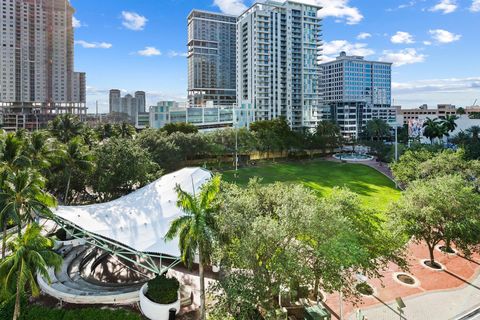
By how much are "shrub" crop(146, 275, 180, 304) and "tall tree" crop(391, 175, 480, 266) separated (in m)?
19.1

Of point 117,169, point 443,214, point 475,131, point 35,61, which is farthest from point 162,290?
point 35,61

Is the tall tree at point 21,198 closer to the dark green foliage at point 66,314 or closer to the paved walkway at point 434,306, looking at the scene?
the dark green foliage at point 66,314

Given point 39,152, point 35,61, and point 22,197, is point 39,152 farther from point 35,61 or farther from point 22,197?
point 35,61

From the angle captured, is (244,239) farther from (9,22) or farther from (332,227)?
(9,22)

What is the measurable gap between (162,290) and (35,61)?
174 meters

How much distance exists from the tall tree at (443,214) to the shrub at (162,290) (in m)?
19.1

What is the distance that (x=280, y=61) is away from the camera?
488 ft

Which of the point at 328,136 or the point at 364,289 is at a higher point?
the point at 328,136

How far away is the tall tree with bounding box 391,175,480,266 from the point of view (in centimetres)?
2847

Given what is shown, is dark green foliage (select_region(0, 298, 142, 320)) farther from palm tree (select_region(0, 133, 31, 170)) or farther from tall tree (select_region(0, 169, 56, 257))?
palm tree (select_region(0, 133, 31, 170))

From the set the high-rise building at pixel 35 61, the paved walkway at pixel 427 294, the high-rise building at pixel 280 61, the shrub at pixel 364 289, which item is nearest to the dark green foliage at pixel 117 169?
the paved walkway at pixel 427 294

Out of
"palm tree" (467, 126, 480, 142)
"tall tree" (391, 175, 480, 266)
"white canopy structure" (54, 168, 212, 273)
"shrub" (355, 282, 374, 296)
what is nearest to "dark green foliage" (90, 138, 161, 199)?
"white canopy structure" (54, 168, 212, 273)

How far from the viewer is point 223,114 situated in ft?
447

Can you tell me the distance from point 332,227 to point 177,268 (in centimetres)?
1702
